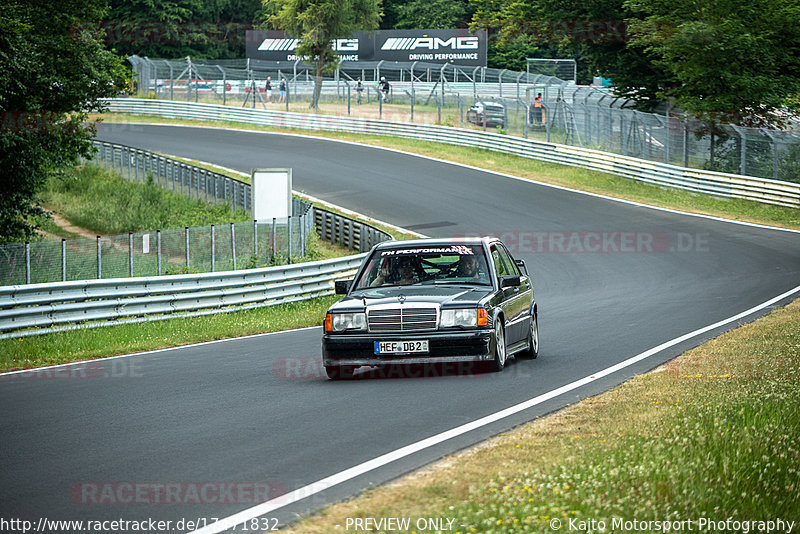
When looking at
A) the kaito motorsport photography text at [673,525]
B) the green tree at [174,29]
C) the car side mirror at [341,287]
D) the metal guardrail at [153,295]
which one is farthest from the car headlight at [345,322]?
the green tree at [174,29]

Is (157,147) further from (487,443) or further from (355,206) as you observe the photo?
(487,443)

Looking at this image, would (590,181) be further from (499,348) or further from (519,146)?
(499,348)

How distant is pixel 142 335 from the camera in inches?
693

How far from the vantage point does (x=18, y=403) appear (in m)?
10.5

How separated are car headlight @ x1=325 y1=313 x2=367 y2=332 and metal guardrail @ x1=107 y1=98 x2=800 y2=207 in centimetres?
2511

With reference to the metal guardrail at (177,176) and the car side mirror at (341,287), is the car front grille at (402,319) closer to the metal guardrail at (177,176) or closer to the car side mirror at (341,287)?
the car side mirror at (341,287)

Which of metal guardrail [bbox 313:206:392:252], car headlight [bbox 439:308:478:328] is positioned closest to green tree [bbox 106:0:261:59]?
metal guardrail [bbox 313:206:392:252]

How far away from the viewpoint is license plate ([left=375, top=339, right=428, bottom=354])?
1154cm

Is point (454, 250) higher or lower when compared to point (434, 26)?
lower

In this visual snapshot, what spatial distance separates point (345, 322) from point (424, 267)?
155 cm

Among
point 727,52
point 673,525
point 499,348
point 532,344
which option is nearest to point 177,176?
point 727,52

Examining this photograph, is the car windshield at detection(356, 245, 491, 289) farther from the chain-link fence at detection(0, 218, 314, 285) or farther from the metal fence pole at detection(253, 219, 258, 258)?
the metal fence pole at detection(253, 219, 258, 258)

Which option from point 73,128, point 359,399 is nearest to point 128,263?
point 73,128

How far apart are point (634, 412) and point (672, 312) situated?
10.5m
